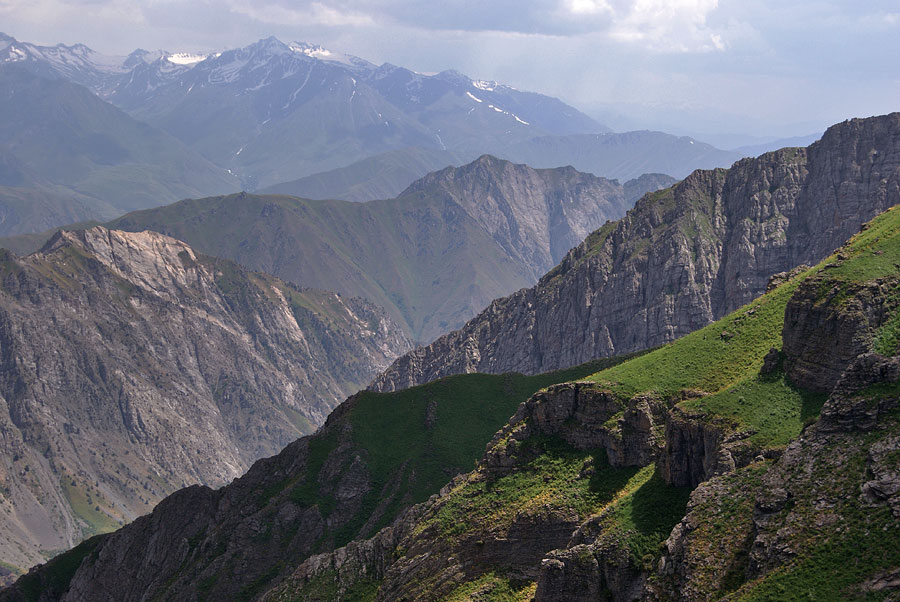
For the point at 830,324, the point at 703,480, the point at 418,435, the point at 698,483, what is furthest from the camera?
the point at 418,435

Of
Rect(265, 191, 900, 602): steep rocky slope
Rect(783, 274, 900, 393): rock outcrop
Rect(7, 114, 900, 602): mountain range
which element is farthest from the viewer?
Rect(783, 274, 900, 393): rock outcrop

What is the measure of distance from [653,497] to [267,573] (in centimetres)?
10518

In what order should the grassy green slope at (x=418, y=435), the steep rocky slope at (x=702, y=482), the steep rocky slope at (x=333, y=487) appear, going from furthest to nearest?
the steep rocky slope at (x=333, y=487) < the grassy green slope at (x=418, y=435) < the steep rocky slope at (x=702, y=482)

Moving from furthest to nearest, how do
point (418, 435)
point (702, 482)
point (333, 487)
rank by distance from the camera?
point (418, 435), point (333, 487), point (702, 482)

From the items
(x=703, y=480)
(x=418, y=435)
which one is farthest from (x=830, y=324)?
(x=418, y=435)

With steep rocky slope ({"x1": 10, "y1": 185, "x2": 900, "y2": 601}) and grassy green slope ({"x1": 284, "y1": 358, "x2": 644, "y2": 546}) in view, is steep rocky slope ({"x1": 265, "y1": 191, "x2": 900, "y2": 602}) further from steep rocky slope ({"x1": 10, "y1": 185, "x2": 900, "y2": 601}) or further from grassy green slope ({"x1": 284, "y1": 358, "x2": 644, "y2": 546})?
grassy green slope ({"x1": 284, "y1": 358, "x2": 644, "y2": 546})

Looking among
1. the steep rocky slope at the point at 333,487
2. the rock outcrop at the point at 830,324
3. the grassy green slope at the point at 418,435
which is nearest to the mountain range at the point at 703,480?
the rock outcrop at the point at 830,324

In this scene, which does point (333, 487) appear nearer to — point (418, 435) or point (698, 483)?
point (418, 435)

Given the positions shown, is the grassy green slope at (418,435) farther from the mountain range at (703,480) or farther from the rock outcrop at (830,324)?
the rock outcrop at (830,324)

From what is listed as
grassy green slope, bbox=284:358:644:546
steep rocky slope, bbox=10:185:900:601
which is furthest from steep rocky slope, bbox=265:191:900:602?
grassy green slope, bbox=284:358:644:546

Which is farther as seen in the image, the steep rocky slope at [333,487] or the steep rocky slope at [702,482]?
the steep rocky slope at [333,487]

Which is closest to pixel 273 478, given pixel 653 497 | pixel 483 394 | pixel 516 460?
pixel 483 394

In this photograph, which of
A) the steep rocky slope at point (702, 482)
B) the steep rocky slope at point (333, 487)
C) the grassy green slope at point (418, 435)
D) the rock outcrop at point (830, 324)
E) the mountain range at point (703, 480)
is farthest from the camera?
the steep rocky slope at point (333, 487)

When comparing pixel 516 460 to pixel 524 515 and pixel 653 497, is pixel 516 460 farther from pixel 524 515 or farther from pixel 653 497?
pixel 653 497
